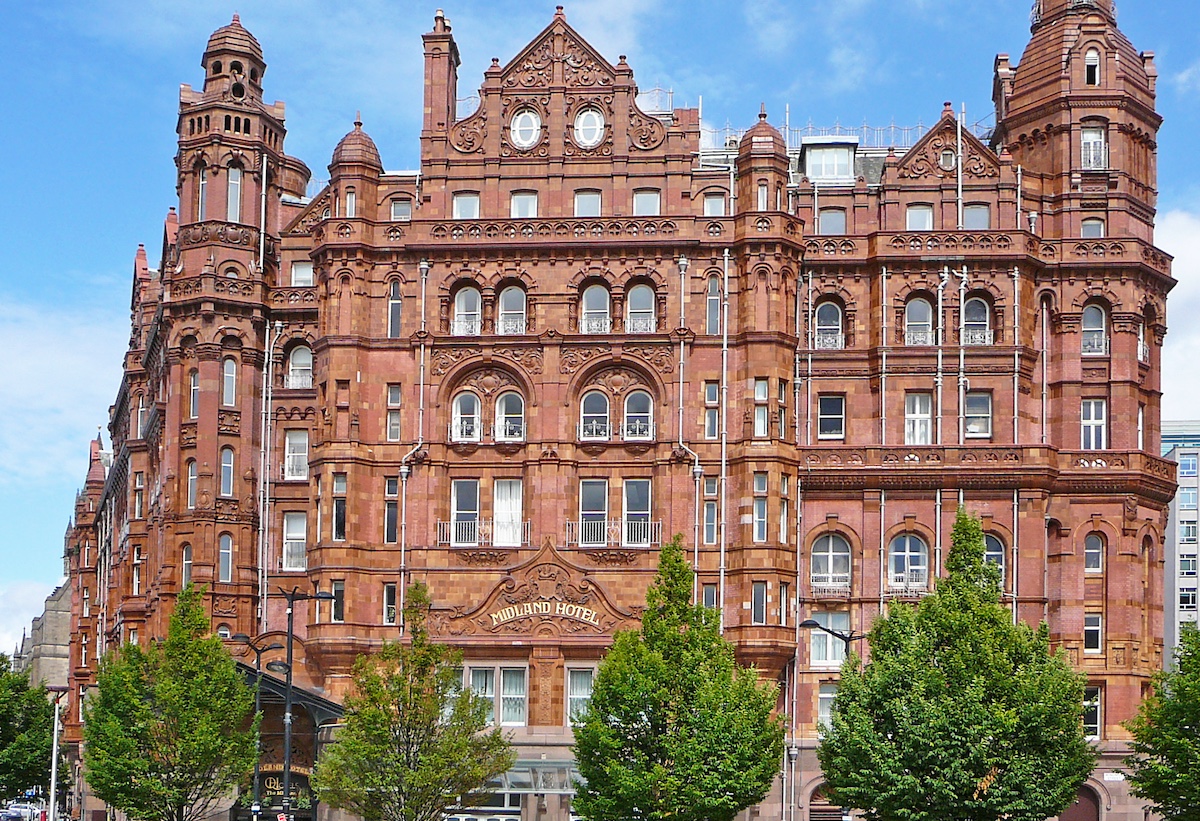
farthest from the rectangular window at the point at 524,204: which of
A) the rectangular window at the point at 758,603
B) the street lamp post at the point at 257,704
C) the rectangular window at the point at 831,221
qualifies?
the street lamp post at the point at 257,704

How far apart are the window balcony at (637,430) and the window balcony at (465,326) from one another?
7661 mm

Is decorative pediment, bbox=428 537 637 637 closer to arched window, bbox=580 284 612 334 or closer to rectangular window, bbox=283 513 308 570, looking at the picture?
arched window, bbox=580 284 612 334

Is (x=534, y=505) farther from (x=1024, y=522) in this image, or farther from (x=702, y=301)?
(x=1024, y=522)

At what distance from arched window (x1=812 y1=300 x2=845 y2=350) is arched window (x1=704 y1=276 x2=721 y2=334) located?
4.89 meters

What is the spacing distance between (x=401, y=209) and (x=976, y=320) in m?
25.2

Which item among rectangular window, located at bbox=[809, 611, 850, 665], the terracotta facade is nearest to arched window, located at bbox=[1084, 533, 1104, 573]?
the terracotta facade

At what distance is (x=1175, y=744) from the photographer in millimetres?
54062

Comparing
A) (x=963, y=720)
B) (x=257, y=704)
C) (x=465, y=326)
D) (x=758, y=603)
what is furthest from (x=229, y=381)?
(x=963, y=720)

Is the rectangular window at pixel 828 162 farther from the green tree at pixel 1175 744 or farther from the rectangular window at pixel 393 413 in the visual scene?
the green tree at pixel 1175 744

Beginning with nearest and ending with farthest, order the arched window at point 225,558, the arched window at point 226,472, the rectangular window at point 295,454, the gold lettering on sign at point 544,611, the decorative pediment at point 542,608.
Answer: the decorative pediment at point 542,608 < the gold lettering on sign at point 544,611 < the arched window at point 225,558 < the arched window at point 226,472 < the rectangular window at point 295,454

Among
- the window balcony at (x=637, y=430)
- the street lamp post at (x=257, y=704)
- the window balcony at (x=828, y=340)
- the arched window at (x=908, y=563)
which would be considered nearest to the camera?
the street lamp post at (x=257, y=704)

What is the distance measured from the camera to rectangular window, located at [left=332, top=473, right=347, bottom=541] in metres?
74.5

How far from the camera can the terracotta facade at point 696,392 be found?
241 feet

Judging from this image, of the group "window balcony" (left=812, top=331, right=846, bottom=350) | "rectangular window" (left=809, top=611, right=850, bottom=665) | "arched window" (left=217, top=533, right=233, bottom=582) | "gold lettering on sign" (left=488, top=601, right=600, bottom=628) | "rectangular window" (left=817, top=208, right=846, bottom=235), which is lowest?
"rectangular window" (left=809, top=611, right=850, bottom=665)
